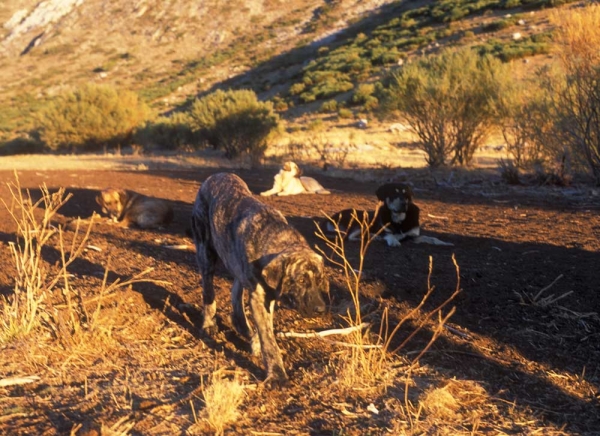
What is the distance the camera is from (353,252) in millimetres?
7934

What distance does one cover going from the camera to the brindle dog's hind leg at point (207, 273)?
202 inches

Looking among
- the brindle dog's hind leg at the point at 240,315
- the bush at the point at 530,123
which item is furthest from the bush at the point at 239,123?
the brindle dog's hind leg at the point at 240,315

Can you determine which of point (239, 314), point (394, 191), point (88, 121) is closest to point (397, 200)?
point (394, 191)

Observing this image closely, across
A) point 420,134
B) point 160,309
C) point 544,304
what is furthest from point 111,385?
point 420,134

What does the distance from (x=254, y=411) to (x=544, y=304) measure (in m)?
2.89

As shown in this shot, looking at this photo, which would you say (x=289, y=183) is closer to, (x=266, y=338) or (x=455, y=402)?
(x=266, y=338)

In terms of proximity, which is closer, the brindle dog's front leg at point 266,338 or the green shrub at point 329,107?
the brindle dog's front leg at point 266,338

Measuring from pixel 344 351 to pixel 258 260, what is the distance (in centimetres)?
103

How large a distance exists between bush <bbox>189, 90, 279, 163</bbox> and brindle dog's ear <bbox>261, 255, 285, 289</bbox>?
60.6ft

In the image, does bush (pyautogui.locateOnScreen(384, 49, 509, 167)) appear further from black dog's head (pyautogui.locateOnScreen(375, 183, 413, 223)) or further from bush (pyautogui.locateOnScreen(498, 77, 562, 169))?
black dog's head (pyautogui.locateOnScreen(375, 183, 413, 223))

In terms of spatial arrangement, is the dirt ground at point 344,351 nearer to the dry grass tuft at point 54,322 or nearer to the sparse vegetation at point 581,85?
the dry grass tuft at point 54,322

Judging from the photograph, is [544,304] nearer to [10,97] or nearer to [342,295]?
[342,295]

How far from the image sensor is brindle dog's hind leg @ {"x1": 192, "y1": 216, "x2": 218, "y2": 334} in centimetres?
514

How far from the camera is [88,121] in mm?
30672
